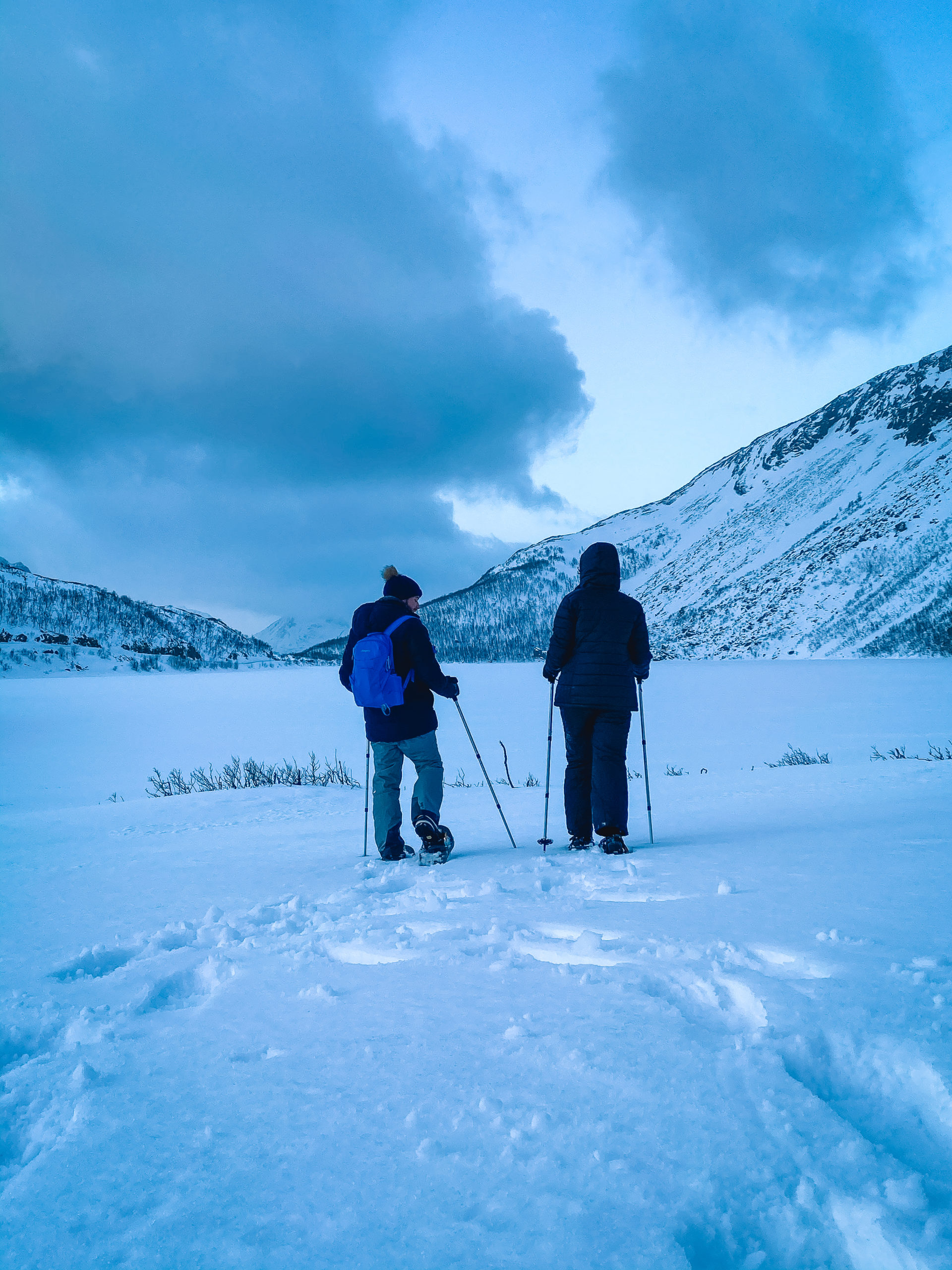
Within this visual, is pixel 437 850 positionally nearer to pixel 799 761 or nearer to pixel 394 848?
pixel 394 848

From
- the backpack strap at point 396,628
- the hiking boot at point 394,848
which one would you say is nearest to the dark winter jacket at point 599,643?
the backpack strap at point 396,628

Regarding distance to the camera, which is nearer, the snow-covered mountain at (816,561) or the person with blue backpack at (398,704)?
the person with blue backpack at (398,704)

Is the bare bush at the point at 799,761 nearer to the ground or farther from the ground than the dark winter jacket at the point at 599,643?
nearer to the ground

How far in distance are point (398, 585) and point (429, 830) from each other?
1816 mm

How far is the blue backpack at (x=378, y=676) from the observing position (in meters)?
4.38

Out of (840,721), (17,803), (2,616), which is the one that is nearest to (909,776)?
(840,721)

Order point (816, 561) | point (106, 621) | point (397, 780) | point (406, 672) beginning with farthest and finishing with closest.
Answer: point (106, 621)
point (816, 561)
point (397, 780)
point (406, 672)

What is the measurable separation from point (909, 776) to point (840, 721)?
1036cm

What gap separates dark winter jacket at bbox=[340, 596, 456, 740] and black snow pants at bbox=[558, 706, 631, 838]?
1031mm

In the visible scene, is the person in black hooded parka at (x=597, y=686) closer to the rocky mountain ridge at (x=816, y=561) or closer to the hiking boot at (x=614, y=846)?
the hiking boot at (x=614, y=846)

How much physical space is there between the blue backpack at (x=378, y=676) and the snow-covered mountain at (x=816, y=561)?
13.5 meters

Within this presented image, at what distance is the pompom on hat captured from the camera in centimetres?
469

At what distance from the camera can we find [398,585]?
4.71 m

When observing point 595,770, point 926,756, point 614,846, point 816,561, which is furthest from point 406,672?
point 816,561
